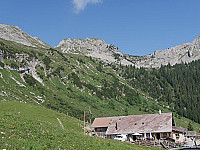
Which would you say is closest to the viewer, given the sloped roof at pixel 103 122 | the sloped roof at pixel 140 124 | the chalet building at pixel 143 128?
the chalet building at pixel 143 128

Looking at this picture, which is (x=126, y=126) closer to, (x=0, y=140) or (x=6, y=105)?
(x=6, y=105)

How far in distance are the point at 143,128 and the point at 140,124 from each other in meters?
2.66

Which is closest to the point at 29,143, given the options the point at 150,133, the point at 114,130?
the point at 150,133

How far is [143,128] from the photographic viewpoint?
6500cm

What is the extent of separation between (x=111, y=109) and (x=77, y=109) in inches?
1529

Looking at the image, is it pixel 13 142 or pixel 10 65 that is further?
pixel 10 65

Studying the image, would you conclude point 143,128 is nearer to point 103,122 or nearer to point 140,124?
point 140,124

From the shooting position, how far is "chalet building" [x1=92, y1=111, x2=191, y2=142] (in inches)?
2448

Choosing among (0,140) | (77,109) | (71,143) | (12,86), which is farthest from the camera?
(77,109)

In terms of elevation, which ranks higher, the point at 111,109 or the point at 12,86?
the point at 12,86

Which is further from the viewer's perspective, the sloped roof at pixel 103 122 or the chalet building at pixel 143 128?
the sloped roof at pixel 103 122

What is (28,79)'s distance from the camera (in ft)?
598

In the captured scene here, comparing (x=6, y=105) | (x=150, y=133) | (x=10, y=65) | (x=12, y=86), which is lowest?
(x=150, y=133)

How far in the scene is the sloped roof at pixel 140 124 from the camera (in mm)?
63156
